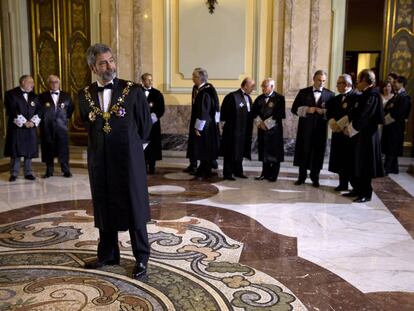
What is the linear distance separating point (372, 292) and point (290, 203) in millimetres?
2258

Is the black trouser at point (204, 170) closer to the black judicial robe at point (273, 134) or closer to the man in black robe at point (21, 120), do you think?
the black judicial robe at point (273, 134)

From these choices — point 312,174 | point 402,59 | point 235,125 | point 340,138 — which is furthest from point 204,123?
point 402,59

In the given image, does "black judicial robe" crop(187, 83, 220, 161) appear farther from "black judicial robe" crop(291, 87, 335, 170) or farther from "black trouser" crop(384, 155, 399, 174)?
"black trouser" crop(384, 155, 399, 174)

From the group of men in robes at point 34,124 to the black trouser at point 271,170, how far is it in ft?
9.38

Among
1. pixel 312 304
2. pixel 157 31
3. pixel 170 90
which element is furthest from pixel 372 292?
pixel 157 31

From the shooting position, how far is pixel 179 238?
3.87m

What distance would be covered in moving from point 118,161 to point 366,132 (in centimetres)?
329

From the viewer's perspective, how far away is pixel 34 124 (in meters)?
6.12

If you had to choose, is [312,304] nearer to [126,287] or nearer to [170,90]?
[126,287]

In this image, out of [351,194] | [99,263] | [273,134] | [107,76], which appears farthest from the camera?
[273,134]

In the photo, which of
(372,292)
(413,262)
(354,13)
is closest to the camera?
(372,292)

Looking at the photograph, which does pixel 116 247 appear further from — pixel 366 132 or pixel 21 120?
pixel 21 120

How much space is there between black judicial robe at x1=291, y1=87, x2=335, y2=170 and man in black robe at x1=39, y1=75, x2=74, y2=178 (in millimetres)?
3338

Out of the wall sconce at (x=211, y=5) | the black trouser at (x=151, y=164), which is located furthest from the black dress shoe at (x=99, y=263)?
the wall sconce at (x=211, y=5)
